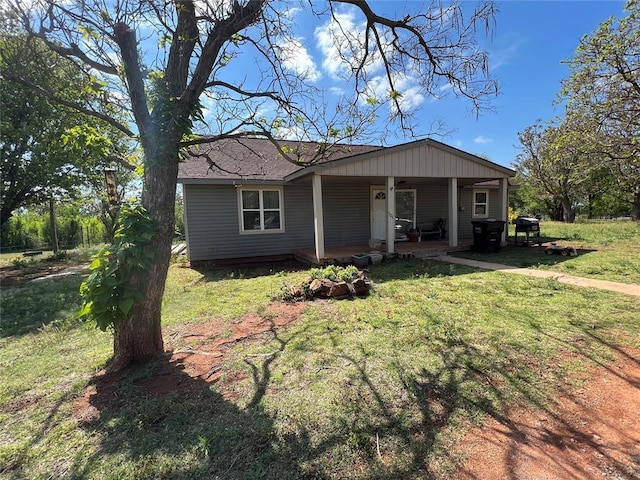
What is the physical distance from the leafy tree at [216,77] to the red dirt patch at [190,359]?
29 centimetres

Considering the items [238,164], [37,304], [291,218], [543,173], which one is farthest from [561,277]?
[543,173]

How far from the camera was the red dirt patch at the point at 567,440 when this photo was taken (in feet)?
5.95

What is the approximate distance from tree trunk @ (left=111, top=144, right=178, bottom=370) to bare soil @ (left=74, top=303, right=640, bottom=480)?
0.90 feet

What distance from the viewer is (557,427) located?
2178mm

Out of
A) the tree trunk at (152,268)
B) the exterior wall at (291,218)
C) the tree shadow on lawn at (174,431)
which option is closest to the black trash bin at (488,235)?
the exterior wall at (291,218)

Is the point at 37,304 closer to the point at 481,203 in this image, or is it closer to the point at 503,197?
the point at 503,197

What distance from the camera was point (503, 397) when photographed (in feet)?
8.24

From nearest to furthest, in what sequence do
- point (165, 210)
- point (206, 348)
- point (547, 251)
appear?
point (165, 210) → point (206, 348) → point (547, 251)

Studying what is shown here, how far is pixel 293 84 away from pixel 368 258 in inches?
200

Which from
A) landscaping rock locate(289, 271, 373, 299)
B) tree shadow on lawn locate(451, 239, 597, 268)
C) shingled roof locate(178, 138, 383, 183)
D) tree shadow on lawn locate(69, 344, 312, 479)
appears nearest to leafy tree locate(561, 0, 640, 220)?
tree shadow on lawn locate(451, 239, 597, 268)

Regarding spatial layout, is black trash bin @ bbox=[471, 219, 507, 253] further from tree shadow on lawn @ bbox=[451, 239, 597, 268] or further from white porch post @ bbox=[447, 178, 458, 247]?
white porch post @ bbox=[447, 178, 458, 247]

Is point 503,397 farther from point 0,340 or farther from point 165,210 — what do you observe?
point 0,340

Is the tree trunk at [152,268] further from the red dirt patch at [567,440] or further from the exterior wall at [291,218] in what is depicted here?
the exterior wall at [291,218]

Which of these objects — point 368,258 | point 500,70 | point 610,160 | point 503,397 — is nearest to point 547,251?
point 610,160
